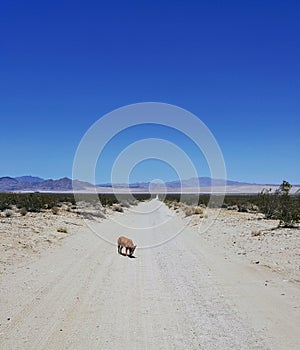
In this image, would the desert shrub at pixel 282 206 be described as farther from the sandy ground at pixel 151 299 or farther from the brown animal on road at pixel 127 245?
the brown animal on road at pixel 127 245

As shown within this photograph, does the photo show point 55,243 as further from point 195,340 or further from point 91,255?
point 195,340

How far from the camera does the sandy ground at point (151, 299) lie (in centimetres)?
631

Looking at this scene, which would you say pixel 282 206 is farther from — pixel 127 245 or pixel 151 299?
pixel 151 299

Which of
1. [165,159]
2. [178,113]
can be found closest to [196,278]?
[178,113]

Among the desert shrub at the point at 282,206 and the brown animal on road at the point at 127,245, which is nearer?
the brown animal on road at the point at 127,245

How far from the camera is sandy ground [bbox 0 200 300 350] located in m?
6.31

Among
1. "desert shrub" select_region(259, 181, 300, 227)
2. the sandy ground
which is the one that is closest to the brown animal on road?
the sandy ground

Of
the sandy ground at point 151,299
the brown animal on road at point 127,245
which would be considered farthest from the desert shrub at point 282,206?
the brown animal on road at point 127,245

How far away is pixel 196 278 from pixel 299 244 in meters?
7.76

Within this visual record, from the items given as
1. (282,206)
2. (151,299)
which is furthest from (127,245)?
(282,206)

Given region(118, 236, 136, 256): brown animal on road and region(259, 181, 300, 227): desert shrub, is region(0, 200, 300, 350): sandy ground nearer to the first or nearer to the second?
region(118, 236, 136, 256): brown animal on road

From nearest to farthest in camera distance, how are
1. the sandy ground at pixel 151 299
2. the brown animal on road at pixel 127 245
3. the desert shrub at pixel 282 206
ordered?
the sandy ground at pixel 151 299 → the brown animal on road at pixel 127 245 → the desert shrub at pixel 282 206

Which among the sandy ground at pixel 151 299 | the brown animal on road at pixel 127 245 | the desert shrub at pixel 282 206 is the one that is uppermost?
the desert shrub at pixel 282 206

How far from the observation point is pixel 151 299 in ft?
28.5
